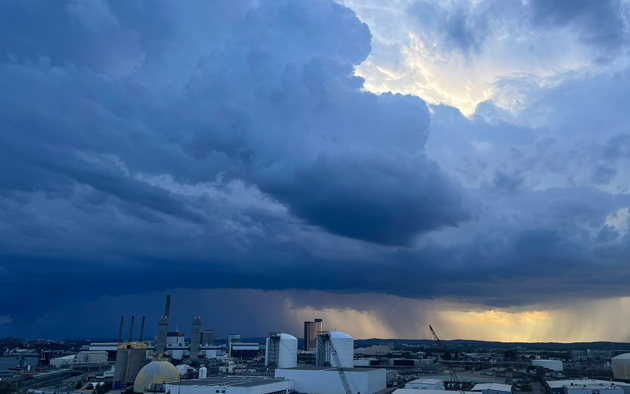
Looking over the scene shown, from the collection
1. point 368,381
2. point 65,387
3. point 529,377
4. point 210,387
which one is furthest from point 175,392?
point 529,377

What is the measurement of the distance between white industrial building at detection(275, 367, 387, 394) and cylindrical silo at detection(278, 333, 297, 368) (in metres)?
51.2

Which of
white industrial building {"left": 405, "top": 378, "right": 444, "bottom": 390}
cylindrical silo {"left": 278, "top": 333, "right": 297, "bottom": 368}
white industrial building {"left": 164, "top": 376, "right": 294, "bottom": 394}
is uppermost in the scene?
cylindrical silo {"left": 278, "top": 333, "right": 297, "bottom": 368}

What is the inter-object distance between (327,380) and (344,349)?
4523 cm

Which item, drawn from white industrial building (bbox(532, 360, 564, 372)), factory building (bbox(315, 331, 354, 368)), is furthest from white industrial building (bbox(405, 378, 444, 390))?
white industrial building (bbox(532, 360, 564, 372))

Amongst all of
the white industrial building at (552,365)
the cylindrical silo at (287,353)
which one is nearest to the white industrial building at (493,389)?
the cylindrical silo at (287,353)

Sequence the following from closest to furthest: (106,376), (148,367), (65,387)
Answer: (148,367), (65,387), (106,376)

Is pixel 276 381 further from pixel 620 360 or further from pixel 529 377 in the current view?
pixel 620 360

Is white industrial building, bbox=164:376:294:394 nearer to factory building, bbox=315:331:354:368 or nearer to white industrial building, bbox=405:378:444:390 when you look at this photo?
white industrial building, bbox=405:378:444:390

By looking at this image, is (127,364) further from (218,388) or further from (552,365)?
(552,365)

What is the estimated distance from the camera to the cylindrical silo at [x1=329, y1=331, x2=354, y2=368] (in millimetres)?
146375

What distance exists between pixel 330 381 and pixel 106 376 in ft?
236

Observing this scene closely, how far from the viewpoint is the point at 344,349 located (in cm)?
14812

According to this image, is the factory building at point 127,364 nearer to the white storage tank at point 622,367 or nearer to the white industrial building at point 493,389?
the white industrial building at point 493,389

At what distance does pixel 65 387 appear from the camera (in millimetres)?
125625
